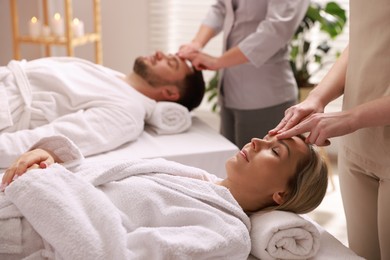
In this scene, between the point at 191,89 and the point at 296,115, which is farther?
the point at 191,89

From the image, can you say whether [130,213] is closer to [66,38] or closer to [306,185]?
[306,185]

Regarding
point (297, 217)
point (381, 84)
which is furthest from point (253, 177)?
point (381, 84)

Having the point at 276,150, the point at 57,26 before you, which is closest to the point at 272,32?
the point at 276,150

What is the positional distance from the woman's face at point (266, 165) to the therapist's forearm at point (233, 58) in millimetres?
935

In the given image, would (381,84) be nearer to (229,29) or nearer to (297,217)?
(297,217)

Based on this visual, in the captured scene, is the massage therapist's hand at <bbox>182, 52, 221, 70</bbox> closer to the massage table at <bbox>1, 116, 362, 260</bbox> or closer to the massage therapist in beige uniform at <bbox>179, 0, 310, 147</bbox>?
the massage therapist in beige uniform at <bbox>179, 0, 310, 147</bbox>

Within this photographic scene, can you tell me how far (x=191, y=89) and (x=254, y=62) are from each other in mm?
364

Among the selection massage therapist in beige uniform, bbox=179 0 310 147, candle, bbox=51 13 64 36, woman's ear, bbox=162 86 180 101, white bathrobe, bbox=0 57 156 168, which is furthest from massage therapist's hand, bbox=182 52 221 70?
candle, bbox=51 13 64 36

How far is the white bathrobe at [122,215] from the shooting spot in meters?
1.23

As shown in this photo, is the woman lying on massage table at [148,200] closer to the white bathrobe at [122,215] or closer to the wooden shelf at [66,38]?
the white bathrobe at [122,215]

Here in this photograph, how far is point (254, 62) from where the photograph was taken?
94.1 inches

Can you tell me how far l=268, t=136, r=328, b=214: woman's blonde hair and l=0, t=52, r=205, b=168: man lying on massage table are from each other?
0.92m

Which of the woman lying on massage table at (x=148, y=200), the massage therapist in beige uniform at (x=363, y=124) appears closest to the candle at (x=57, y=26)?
the woman lying on massage table at (x=148, y=200)

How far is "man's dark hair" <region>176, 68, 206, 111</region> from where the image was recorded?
2600 millimetres
